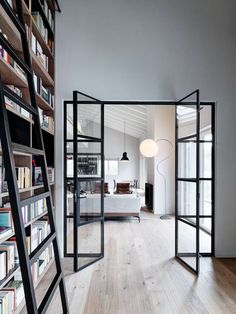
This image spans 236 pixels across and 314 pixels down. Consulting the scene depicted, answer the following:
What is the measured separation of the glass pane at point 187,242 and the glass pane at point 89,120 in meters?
1.89

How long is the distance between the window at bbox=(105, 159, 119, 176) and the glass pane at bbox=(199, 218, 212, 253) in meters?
10.1

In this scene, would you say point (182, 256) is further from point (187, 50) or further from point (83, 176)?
point (187, 50)

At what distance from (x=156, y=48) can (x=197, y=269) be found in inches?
126

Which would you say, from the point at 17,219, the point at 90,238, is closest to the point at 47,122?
the point at 90,238

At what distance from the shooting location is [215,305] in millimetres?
2652

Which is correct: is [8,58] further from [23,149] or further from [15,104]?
[23,149]

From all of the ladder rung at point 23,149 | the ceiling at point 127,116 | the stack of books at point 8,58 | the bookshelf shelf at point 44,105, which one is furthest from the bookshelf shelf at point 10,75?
the ceiling at point 127,116

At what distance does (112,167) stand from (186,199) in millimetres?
10372

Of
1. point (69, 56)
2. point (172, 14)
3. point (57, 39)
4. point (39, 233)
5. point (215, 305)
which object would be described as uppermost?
point (172, 14)

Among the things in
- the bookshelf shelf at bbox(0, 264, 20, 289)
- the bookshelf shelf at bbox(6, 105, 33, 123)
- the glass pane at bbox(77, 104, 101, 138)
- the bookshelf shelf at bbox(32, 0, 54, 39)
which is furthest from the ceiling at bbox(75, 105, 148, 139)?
the bookshelf shelf at bbox(0, 264, 20, 289)

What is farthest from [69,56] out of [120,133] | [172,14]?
[120,133]

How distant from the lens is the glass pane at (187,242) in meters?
3.75

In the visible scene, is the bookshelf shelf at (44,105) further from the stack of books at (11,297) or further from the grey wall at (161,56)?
the stack of books at (11,297)

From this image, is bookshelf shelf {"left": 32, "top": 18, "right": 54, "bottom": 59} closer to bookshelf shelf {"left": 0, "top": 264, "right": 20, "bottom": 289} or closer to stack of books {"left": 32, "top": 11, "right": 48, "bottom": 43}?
stack of books {"left": 32, "top": 11, "right": 48, "bottom": 43}
